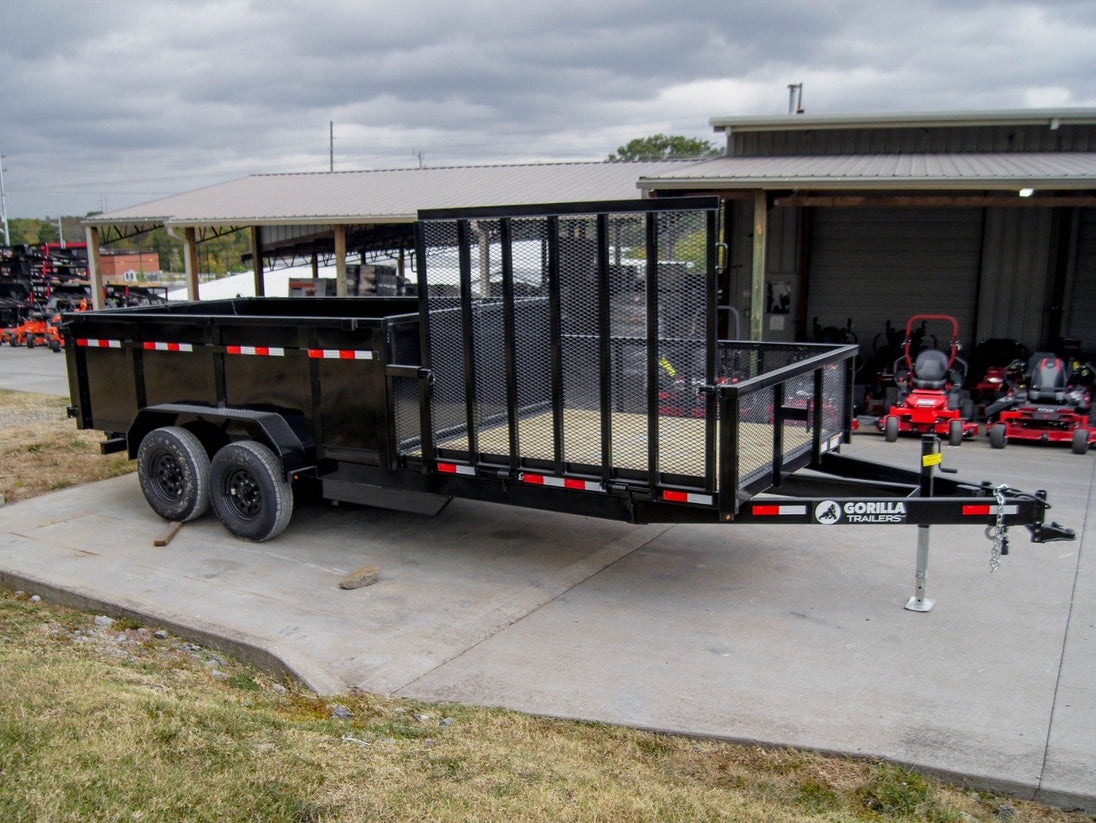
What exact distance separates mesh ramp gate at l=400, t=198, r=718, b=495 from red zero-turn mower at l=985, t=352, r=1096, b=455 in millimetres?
7308

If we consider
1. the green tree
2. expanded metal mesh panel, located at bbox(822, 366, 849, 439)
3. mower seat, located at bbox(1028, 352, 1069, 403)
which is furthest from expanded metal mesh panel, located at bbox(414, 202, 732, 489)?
the green tree

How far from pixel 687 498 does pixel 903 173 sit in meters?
8.26

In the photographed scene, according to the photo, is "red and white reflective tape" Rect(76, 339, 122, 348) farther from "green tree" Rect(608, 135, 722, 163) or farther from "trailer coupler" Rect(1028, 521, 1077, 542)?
"green tree" Rect(608, 135, 722, 163)

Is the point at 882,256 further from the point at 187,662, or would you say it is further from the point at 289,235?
the point at 289,235

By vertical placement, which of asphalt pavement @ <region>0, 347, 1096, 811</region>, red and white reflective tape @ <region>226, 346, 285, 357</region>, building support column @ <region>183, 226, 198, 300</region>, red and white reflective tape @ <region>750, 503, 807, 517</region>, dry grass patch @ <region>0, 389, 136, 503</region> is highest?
building support column @ <region>183, 226, 198, 300</region>

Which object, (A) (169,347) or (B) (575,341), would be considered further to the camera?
(A) (169,347)

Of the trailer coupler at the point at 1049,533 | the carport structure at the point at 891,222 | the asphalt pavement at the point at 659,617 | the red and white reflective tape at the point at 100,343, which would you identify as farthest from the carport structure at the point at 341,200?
the trailer coupler at the point at 1049,533

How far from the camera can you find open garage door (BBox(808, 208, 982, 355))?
15508mm

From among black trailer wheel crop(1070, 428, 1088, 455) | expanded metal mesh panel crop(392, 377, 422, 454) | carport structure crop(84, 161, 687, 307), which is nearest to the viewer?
expanded metal mesh panel crop(392, 377, 422, 454)

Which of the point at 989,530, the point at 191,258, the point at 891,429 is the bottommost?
the point at 891,429

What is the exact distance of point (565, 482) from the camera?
6.04 m

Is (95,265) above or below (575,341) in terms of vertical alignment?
above

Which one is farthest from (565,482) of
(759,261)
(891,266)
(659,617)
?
(891,266)

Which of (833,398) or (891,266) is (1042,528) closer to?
(833,398)
